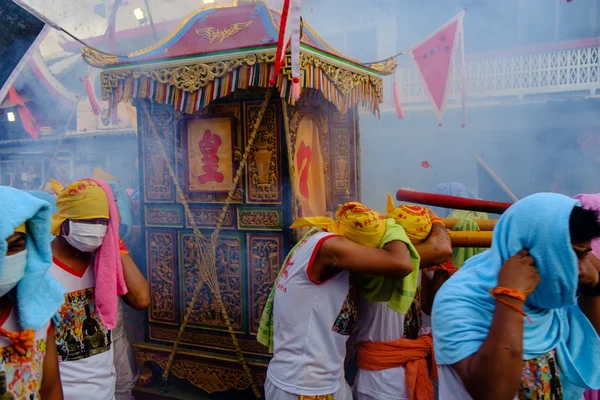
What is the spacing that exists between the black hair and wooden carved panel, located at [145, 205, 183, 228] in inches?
140

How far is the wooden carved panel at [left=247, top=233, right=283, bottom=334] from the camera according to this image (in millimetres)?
4258

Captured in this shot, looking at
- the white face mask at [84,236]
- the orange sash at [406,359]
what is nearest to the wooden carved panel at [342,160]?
the orange sash at [406,359]

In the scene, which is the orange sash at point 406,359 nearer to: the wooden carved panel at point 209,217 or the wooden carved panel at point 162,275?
the wooden carved panel at point 209,217

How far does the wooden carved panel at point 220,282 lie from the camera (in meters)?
4.42

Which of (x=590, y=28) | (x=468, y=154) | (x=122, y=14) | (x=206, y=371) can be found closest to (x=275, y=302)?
(x=206, y=371)

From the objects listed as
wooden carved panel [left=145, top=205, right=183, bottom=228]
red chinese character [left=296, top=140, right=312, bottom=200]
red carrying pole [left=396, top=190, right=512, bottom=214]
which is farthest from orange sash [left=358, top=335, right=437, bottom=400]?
wooden carved panel [left=145, top=205, right=183, bottom=228]

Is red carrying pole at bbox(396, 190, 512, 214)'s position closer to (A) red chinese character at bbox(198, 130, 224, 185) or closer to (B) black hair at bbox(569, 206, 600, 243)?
(B) black hair at bbox(569, 206, 600, 243)

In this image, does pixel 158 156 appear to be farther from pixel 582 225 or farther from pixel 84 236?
pixel 582 225

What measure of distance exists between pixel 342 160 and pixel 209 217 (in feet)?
5.96

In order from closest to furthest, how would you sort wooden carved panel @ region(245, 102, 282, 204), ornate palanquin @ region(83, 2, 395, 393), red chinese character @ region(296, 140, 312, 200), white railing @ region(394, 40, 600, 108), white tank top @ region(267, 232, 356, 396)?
1. white tank top @ region(267, 232, 356, 396)
2. ornate palanquin @ region(83, 2, 395, 393)
3. wooden carved panel @ region(245, 102, 282, 204)
4. red chinese character @ region(296, 140, 312, 200)
5. white railing @ region(394, 40, 600, 108)

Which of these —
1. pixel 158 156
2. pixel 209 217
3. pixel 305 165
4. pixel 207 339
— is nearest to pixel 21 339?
pixel 209 217

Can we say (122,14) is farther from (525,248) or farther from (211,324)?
(525,248)

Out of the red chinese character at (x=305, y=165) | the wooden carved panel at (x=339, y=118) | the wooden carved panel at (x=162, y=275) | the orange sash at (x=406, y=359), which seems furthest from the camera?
the wooden carved panel at (x=339, y=118)

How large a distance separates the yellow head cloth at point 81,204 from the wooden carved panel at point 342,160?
9.60ft
